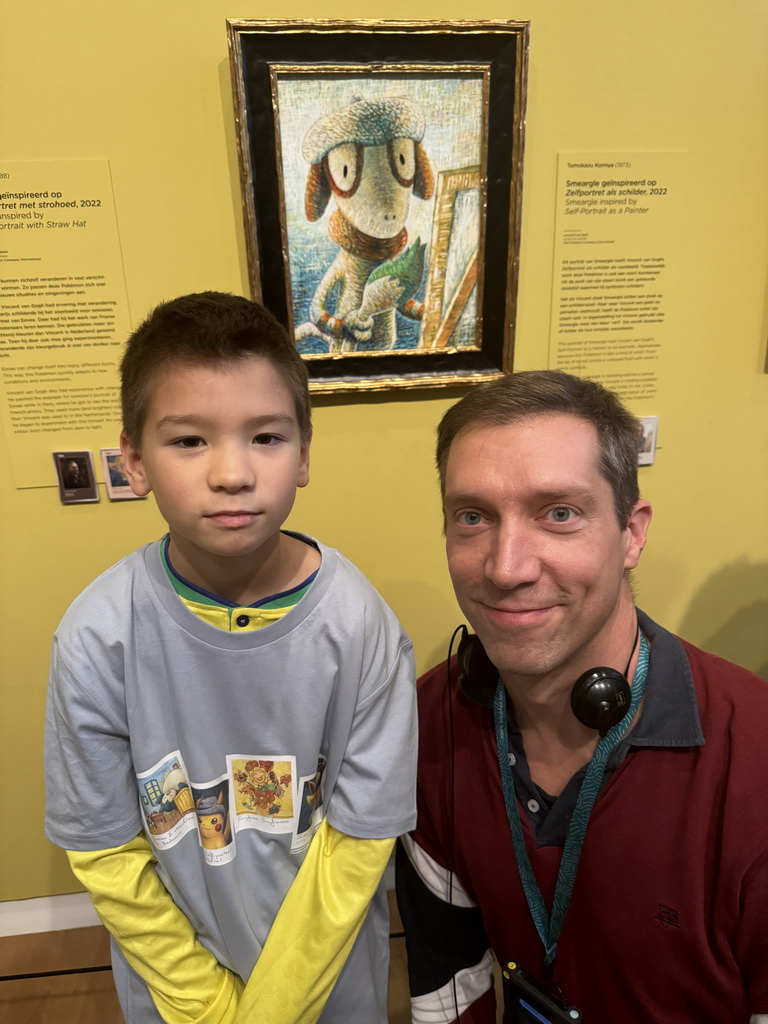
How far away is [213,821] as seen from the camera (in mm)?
982

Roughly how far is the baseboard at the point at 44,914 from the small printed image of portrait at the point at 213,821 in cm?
123

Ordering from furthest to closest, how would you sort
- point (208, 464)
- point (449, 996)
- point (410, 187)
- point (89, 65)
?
point (410, 187) < point (89, 65) < point (449, 996) < point (208, 464)

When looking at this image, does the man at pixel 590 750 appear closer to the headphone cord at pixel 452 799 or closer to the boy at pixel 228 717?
the headphone cord at pixel 452 799

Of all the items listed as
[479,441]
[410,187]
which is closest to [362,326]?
[410,187]

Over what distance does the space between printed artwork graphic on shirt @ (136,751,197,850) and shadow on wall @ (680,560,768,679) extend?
160 centimetres

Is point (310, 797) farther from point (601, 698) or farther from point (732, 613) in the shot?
point (732, 613)

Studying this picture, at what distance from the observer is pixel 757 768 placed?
88 cm

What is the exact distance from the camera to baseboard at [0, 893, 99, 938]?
6.06ft

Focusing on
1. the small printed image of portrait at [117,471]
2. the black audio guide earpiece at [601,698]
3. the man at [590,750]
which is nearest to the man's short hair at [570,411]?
the man at [590,750]

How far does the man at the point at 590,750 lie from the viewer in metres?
0.89

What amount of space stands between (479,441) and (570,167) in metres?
0.99

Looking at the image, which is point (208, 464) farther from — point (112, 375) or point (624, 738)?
point (112, 375)

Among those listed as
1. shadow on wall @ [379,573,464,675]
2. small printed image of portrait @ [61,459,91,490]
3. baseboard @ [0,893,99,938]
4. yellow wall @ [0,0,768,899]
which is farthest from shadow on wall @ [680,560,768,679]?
baseboard @ [0,893,99,938]

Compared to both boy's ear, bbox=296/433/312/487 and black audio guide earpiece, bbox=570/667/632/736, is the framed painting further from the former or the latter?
black audio guide earpiece, bbox=570/667/632/736
